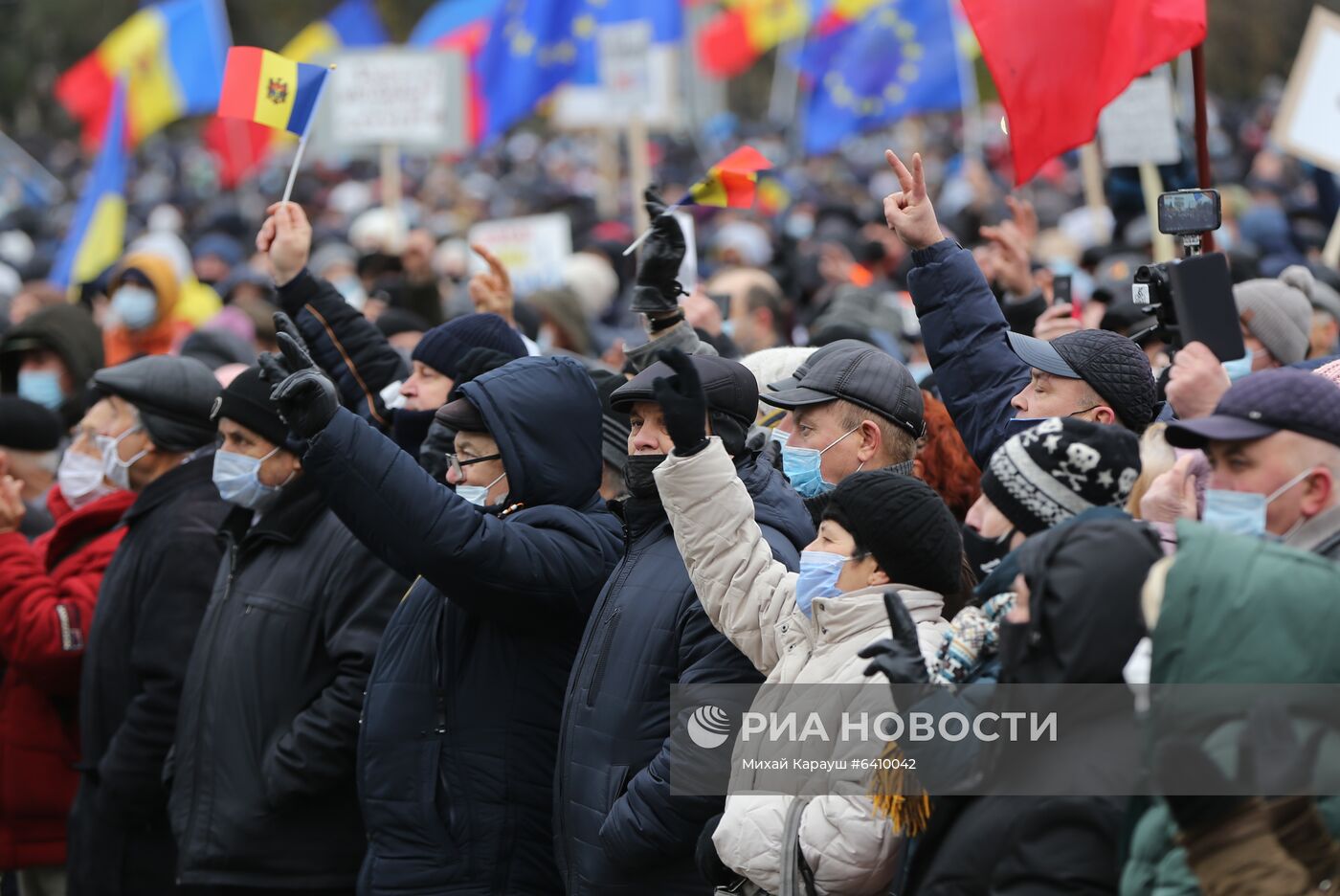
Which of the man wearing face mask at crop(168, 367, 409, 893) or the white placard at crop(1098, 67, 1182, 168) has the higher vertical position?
the white placard at crop(1098, 67, 1182, 168)

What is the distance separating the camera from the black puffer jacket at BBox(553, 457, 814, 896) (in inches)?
158

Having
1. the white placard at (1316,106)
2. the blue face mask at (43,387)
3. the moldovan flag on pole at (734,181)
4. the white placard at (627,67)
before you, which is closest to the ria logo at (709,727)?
the moldovan flag on pole at (734,181)

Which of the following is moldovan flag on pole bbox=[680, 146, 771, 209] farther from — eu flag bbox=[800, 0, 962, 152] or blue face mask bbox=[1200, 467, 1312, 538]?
eu flag bbox=[800, 0, 962, 152]

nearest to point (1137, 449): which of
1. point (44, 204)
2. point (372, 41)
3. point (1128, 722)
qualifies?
point (1128, 722)

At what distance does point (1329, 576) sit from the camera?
2826 mm

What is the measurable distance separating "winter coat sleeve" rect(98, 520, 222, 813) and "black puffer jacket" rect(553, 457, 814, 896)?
1.80m

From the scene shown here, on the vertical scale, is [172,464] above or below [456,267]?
above

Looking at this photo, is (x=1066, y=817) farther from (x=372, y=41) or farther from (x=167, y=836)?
(x=372, y=41)

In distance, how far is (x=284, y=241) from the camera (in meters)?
5.97

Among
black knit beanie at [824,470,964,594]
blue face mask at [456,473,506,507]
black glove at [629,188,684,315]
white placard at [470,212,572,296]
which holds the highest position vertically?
black knit beanie at [824,470,964,594]

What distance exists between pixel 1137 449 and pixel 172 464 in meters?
3.77

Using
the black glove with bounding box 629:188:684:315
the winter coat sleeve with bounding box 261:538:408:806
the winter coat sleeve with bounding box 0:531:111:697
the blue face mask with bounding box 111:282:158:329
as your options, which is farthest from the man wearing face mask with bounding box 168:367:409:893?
the blue face mask with bounding box 111:282:158:329

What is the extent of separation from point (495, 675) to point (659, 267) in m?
1.54

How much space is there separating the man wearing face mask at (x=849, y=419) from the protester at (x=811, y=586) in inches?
20.3
